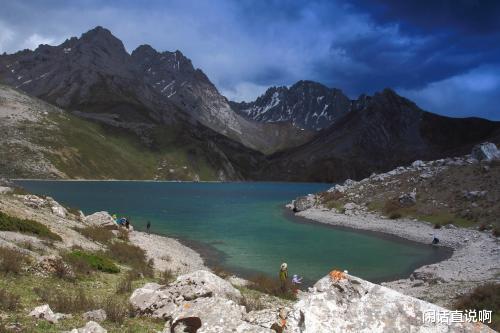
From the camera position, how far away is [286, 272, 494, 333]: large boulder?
7.37 metres

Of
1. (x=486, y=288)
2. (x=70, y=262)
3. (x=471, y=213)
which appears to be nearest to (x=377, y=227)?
(x=471, y=213)

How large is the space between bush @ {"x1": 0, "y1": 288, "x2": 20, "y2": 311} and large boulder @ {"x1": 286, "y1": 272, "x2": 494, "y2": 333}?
9.10m

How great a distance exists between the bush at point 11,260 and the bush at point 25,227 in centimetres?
689

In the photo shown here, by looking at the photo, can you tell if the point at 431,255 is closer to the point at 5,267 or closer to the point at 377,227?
the point at 377,227

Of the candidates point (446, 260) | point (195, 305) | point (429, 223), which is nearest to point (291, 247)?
point (446, 260)

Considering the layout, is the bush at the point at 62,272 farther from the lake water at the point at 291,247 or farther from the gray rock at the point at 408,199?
the gray rock at the point at 408,199

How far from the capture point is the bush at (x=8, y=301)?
12.4 m

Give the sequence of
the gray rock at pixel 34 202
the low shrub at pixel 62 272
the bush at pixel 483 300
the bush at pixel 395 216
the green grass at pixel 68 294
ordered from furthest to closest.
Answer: the bush at pixel 395 216
the gray rock at pixel 34 202
the bush at pixel 483 300
the low shrub at pixel 62 272
the green grass at pixel 68 294

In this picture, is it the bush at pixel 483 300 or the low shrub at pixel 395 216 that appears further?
the low shrub at pixel 395 216

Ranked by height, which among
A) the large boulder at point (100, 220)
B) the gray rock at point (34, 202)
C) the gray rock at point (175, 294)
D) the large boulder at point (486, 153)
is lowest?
the large boulder at point (100, 220)

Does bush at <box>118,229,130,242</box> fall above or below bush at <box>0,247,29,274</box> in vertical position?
below

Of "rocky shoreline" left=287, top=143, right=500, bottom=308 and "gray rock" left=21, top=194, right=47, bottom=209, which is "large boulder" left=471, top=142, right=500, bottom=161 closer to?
"rocky shoreline" left=287, top=143, right=500, bottom=308

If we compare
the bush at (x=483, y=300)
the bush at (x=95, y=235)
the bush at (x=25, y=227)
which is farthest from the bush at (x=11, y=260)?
the bush at (x=483, y=300)

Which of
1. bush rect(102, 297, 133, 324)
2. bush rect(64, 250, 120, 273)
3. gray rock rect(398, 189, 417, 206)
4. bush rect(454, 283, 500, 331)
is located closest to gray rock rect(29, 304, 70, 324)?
bush rect(102, 297, 133, 324)
